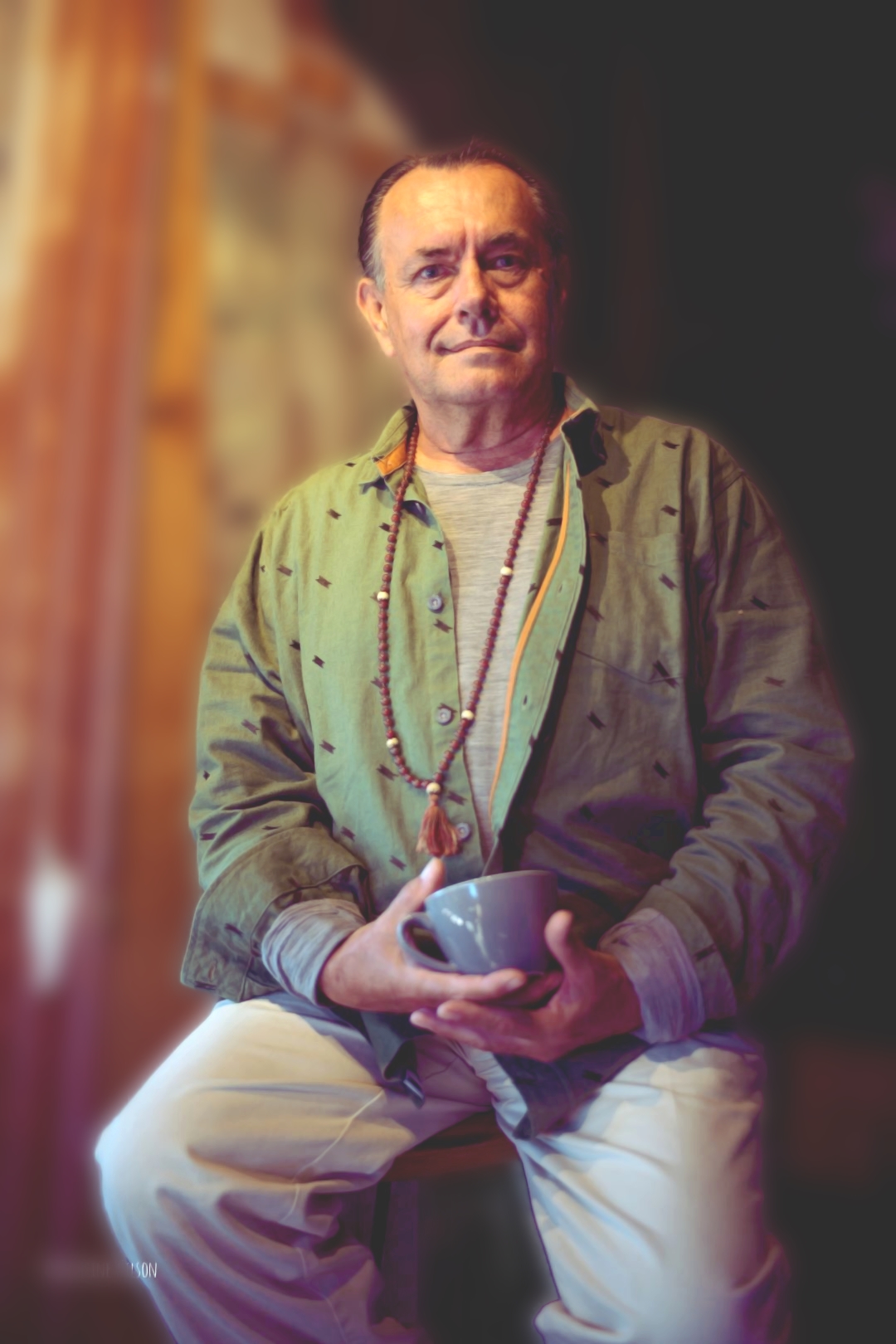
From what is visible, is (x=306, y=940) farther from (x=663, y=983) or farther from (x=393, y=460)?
(x=393, y=460)

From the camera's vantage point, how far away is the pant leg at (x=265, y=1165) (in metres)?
0.99

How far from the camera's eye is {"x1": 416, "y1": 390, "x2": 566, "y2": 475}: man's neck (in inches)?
50.5

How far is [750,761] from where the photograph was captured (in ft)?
3.66

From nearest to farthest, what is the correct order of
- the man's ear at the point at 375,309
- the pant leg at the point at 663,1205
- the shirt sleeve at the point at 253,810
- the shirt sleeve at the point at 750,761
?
the pant leg at the point at 663,1205 < the shirt sleeve at the point at 750,761 < the shirt sleeve at the point at 253,810 < the man's ear at the point at 375,309

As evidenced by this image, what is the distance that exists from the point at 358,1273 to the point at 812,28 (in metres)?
1.89

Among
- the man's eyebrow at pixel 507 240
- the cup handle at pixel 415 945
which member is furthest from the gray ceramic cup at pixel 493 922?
the man's eyebrow at pixel 507 240

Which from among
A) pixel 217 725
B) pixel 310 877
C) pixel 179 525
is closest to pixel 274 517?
pixel 217 725

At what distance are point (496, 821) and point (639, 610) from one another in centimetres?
26

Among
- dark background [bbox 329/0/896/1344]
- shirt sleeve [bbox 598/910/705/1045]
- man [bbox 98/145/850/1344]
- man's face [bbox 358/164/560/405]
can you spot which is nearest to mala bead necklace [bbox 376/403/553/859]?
man [bbox 98/145/850/1344]

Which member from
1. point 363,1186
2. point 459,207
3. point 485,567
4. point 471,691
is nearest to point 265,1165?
point 363,1186

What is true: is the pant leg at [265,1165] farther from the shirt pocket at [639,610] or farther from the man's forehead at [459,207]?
the man's forehead at [459,207]

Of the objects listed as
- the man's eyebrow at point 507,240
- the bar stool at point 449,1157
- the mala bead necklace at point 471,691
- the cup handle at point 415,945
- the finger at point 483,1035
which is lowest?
the bar stool at point 449,1157

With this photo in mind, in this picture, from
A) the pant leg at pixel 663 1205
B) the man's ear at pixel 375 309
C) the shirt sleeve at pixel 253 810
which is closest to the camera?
the pant leg at pixel 663 1205

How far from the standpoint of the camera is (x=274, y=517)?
1378 mm
